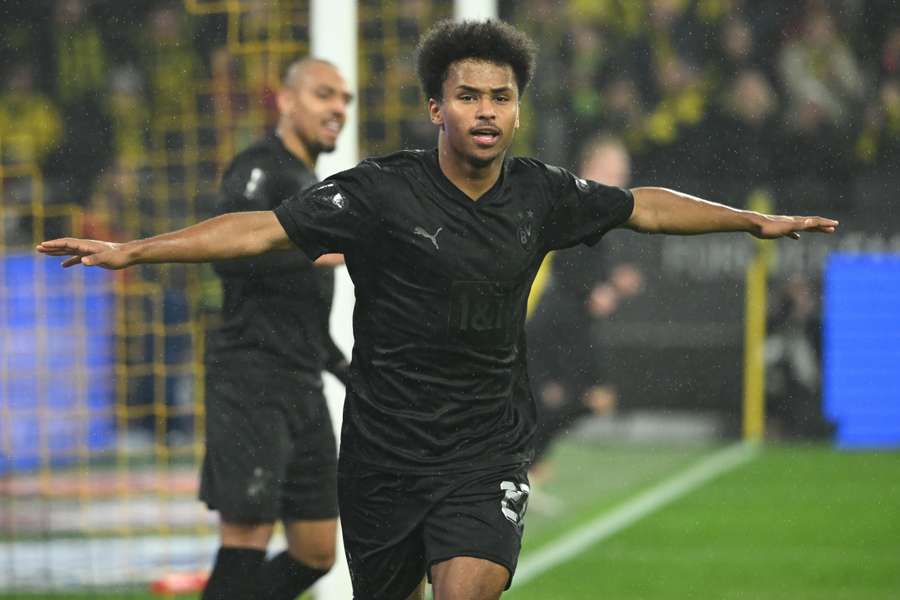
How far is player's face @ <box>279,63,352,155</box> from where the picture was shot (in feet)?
21.4

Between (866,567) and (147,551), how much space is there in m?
3.97

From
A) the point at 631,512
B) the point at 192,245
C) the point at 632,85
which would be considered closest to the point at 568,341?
the point at 631,512

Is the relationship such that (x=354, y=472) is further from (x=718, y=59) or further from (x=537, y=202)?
(x=718, y=59)

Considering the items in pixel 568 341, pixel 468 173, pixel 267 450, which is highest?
pixel 468 173

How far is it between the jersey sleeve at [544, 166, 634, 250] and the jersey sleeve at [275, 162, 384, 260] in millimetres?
527

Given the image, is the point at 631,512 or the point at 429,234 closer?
the point at 429,234

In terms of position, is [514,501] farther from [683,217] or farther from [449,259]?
[683,217]

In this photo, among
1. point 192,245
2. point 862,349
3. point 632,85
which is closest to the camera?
point 192,245

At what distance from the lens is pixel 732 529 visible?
10.7 m

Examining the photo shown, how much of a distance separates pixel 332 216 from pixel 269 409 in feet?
5.40

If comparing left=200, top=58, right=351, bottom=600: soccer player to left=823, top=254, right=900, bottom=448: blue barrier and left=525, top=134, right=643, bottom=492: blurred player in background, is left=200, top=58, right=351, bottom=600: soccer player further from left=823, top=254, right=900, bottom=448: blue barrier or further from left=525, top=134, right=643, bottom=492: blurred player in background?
left=823, top=254, right=900, bottom=448: blue barrier

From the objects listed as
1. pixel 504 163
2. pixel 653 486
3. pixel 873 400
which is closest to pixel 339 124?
pixel 504 163

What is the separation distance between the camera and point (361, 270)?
4.84 meters

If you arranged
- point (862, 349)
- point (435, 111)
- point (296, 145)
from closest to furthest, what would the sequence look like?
point (435, 111) → point (296, 145) → point (862, 349)
